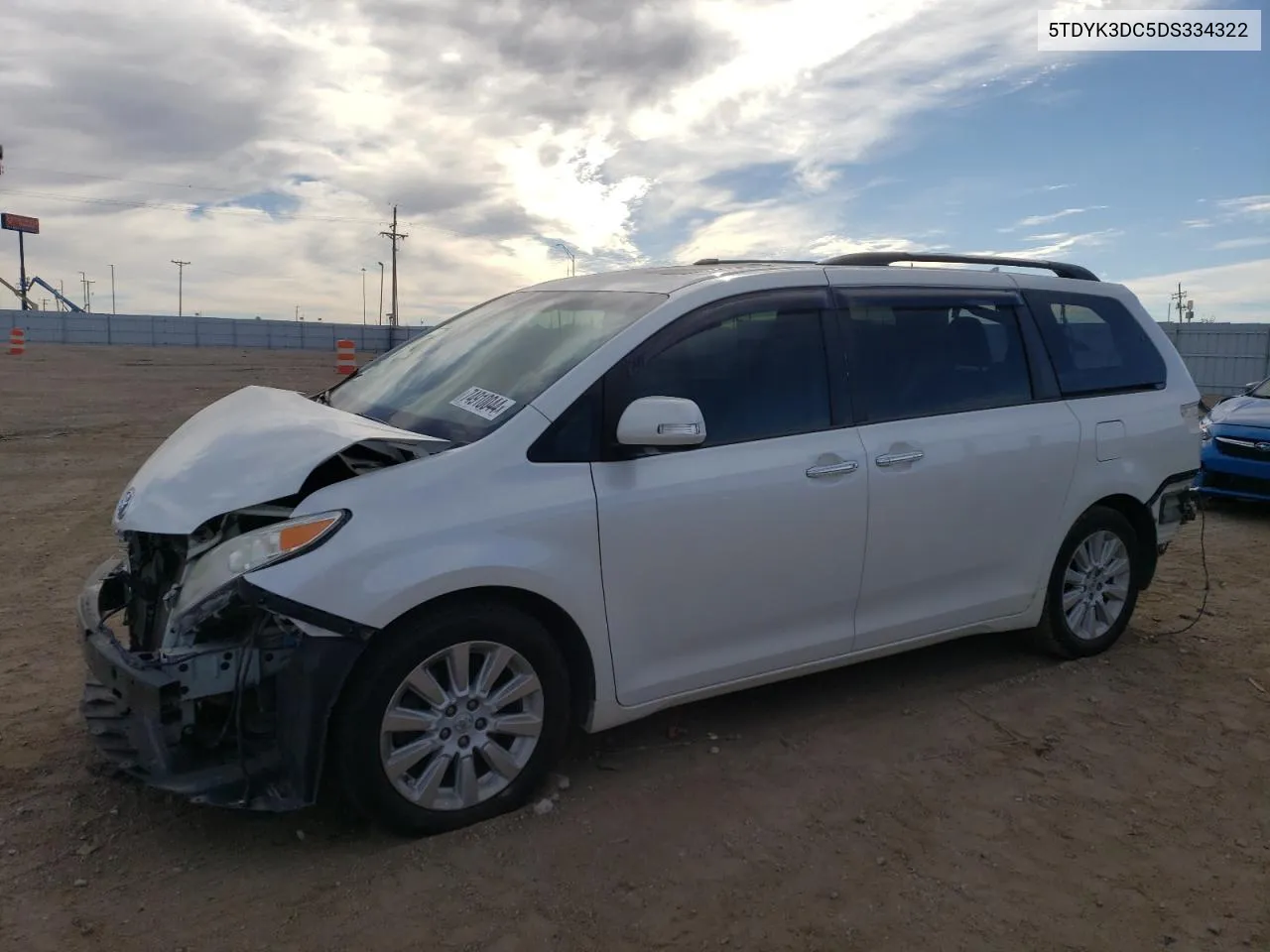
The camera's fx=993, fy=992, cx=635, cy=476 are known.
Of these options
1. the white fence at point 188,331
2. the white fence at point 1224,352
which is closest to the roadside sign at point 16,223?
the white fence at point 188,331

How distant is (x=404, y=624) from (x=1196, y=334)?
2568 centimetres

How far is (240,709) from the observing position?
294cm

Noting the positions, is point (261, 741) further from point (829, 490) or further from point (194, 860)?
point (829, 490)

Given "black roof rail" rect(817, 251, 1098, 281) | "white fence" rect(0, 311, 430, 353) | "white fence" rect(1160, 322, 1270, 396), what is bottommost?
"black roof rail" rect(817, 251, 1098, 281)

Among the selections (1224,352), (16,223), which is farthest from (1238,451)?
(16,223)

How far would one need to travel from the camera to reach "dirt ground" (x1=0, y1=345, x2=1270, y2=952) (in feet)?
9.15

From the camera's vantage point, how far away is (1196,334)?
78.8 feet

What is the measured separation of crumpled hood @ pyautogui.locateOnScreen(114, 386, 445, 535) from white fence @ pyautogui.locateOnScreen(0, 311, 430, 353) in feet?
155

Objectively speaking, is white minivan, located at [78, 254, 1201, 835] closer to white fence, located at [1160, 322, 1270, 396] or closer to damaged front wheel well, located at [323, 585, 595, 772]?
damaged front wheel well, located at [323, 585, 595, 772]

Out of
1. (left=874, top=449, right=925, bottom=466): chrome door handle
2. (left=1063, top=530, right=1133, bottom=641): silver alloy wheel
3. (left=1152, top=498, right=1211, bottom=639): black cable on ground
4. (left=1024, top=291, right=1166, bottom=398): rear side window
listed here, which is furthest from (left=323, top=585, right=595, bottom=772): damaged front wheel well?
(left=1152, top=498, right=1211, bottom=639): black cable on ground

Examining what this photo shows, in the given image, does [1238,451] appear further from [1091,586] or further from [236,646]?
[236,646]

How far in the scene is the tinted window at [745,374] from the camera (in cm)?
359

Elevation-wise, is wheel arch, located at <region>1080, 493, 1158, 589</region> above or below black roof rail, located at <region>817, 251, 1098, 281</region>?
below

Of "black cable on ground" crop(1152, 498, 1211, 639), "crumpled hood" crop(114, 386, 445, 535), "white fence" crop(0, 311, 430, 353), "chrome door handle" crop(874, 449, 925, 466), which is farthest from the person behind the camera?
"white fence" crop(0, 311, 430, 353)
